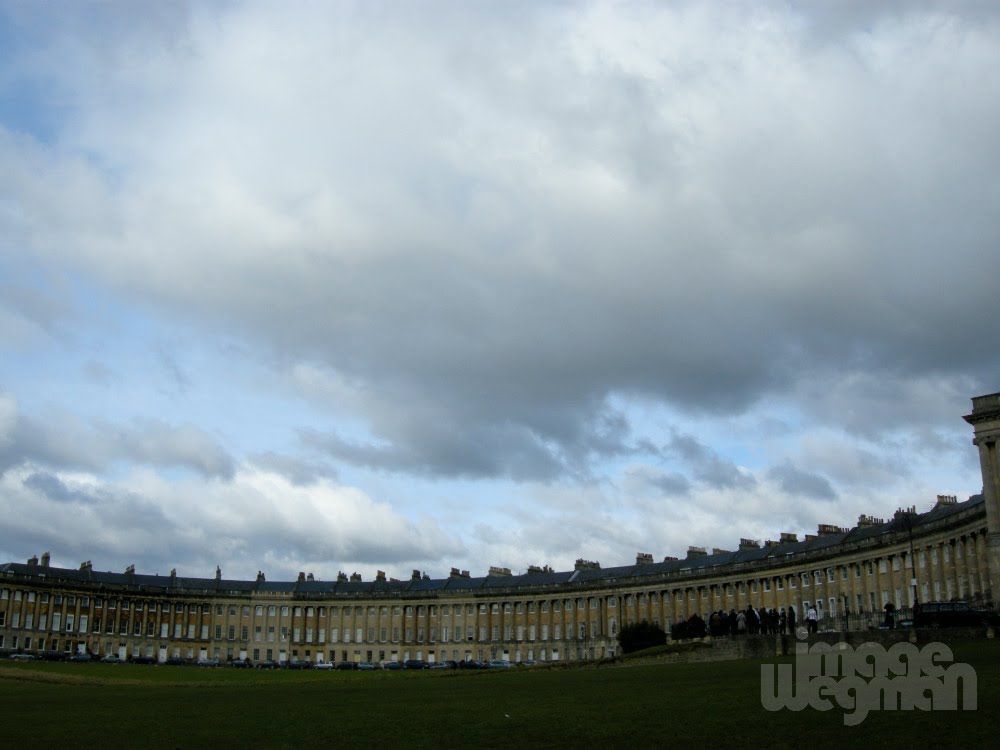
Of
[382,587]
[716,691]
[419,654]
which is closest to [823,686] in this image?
[716,691]

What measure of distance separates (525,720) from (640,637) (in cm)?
5910

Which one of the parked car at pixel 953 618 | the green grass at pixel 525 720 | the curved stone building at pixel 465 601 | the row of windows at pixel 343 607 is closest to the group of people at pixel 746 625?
the parked car at pixel 953 618

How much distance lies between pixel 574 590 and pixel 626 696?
10213 cm

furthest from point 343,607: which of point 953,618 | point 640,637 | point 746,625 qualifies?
point 953,618

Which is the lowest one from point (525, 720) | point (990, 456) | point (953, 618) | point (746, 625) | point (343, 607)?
point (525, 720)

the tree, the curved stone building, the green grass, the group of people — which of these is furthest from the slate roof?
the green grass

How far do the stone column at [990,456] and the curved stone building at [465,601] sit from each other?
1675 centimetres

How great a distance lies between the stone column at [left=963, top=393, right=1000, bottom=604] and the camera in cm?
6219

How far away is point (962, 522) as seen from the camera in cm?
7619

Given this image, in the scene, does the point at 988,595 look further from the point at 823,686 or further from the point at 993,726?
the point at 993,726

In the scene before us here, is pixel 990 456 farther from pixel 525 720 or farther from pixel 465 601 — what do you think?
pixel 465 601

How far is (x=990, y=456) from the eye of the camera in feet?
209

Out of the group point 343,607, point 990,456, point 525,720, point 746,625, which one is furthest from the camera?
point 343,607

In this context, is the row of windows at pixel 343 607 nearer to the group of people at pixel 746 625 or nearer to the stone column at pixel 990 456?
the stone column at pixel 990 456
